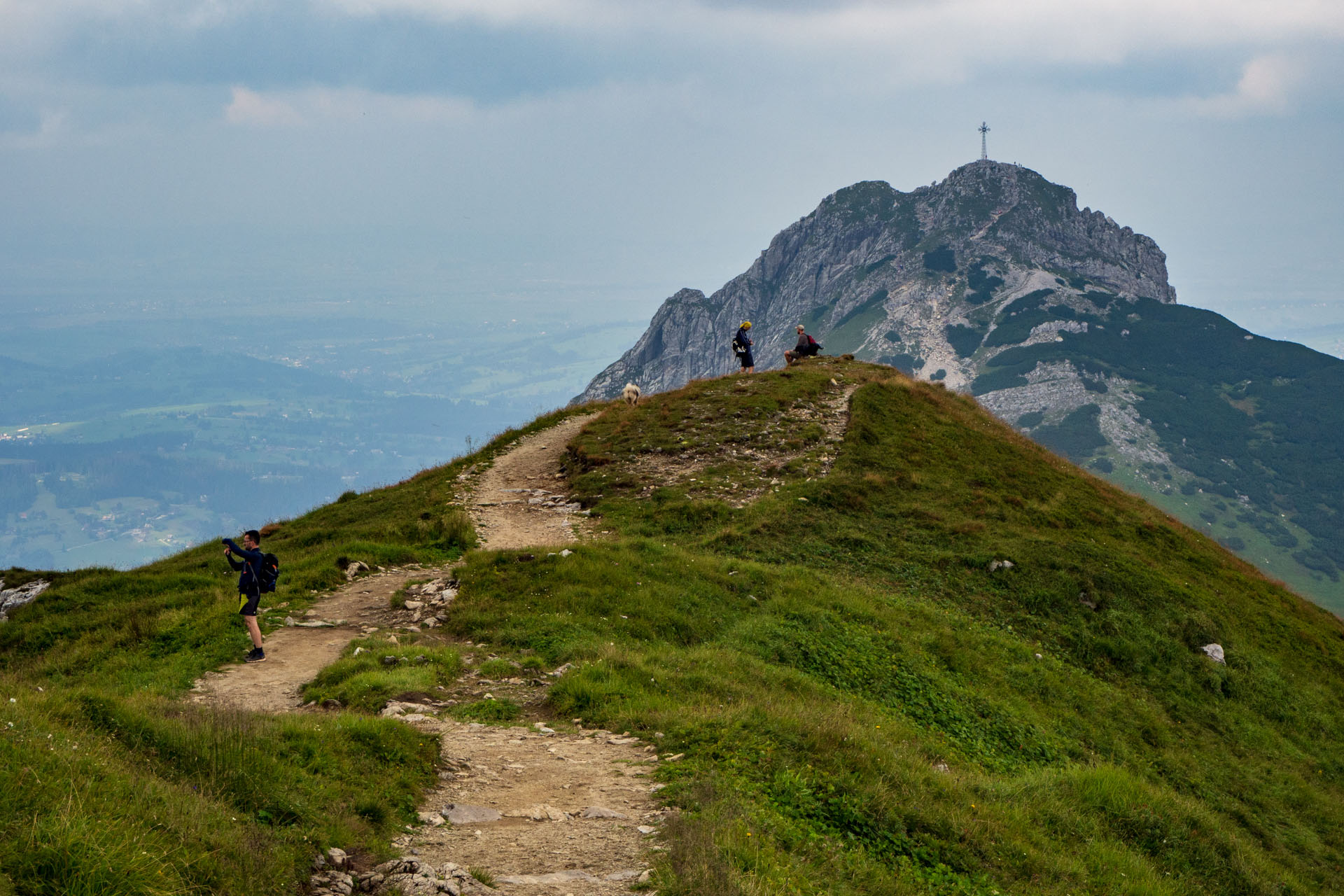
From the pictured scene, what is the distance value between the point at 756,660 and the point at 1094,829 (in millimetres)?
5815

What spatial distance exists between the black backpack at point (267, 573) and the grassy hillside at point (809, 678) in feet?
3.49

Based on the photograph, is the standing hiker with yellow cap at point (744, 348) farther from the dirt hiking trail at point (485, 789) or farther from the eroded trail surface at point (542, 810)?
the eroded trail surface at point (542, 810)

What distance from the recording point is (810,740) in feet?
36.2

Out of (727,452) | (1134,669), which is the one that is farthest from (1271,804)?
Result: (727,452)

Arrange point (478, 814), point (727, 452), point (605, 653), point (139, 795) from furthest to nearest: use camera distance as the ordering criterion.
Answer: point (727, 452) < point (605, 653) < point (478, 814) < point (139, 795)

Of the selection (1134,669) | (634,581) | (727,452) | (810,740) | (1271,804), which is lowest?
(1271,804)

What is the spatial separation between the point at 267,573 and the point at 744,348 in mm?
23700

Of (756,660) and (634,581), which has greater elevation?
(634,581)

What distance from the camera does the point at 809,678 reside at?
611 inches

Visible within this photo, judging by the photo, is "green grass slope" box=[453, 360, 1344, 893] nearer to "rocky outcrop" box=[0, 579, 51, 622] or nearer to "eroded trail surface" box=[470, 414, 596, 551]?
"eroded trail surface" box=[470, 414, 596, 551]

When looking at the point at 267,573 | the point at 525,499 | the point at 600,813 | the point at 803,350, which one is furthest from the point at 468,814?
the point at 803,350

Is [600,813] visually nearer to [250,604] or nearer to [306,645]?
[306,645]

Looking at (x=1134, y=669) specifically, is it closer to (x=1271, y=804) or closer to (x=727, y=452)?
(x=1271, y=804)

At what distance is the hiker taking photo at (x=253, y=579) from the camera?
15062mm
